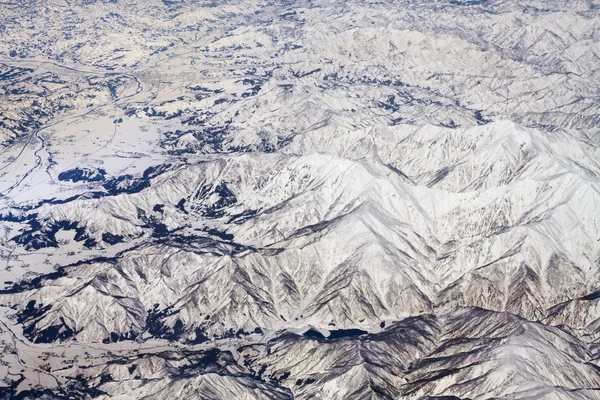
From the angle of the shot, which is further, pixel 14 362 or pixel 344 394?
pixel 14 362

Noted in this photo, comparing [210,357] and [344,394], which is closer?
[344,394]

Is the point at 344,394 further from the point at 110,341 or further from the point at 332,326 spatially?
the point at 110,341

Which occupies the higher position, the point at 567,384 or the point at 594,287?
the point at 567,384

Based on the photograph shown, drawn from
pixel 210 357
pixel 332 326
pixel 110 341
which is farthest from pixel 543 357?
pixel 110 341

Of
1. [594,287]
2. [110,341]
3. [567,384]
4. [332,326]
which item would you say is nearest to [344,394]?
[332,326]

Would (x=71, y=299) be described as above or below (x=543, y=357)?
below

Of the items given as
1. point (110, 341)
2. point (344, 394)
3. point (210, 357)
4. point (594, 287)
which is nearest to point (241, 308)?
point (210, 357)

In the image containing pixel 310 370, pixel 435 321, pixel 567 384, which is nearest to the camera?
pixel 567 384

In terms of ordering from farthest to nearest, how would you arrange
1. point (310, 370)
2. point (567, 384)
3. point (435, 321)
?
point (435, 321) < point (310, 370) < point (567, 384)

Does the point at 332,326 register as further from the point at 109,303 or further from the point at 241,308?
the point at 109,303
